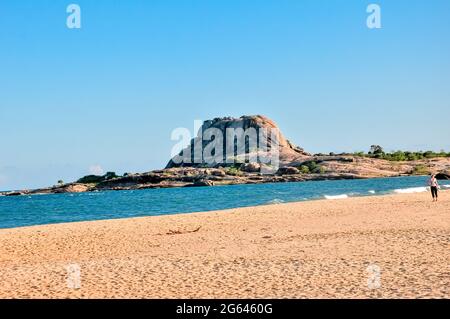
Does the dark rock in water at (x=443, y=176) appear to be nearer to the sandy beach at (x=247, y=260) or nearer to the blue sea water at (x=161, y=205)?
the blue sea water at (x=161, y=205)

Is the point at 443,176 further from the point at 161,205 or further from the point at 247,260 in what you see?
the point at 247,260

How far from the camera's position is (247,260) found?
2136 cm

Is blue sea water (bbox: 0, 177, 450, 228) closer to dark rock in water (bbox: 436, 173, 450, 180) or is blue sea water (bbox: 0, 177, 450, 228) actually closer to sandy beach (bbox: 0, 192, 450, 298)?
dark rock in water (bbox: 436, 173, 450, 180)

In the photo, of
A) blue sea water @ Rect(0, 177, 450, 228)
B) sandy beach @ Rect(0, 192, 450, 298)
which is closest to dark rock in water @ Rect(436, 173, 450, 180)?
blue sea water @ Rect(0, 177, 450, 228)

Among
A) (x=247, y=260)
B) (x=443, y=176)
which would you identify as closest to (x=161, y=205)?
(x=247, y=260)

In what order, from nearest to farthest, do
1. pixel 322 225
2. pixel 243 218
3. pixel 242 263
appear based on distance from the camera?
pixel 242 263
pixel 322 225
pixel 243 218

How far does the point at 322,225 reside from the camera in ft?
110

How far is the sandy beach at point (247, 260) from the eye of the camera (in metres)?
15.9

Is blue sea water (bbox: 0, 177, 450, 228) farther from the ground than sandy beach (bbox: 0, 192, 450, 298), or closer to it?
closer to it

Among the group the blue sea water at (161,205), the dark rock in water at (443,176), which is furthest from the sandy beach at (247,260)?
the dark rock in water at (443,176)

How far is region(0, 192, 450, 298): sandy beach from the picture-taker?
15.9m
